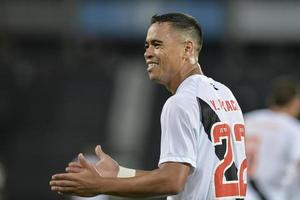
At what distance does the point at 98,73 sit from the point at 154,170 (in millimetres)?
15384

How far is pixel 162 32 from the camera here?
207 inches

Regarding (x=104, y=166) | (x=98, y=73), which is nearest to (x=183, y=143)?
(x=104, y=166)

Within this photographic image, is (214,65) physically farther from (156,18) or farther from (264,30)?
(156,18)

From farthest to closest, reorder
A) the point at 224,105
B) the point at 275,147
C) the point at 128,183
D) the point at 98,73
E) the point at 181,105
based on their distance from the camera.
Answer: the point at 98,73, the point at 275,147, the point at 224,105, the point at 181,105, the point at 128,183

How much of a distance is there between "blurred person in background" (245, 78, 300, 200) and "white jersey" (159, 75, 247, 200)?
4.30 meters

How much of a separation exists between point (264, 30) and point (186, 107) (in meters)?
21.8

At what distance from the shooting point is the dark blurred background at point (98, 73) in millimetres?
17891

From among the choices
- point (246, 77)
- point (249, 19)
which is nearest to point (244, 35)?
point (249, 19)

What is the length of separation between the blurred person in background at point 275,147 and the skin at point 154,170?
436 cm

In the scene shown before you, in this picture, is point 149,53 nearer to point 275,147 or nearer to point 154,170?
point 154,170

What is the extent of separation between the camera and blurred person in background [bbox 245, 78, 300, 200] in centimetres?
959

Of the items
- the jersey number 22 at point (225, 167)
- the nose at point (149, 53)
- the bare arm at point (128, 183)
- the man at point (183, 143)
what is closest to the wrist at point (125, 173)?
the man at point (183, 143)

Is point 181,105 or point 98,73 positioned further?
point 98,73

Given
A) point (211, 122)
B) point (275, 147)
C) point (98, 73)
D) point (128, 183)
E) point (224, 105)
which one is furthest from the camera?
point (98, 73)
